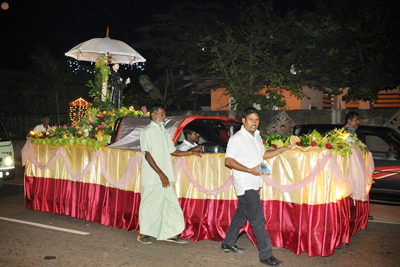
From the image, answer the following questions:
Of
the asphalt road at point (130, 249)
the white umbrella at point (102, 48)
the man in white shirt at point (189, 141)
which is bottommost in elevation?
the asphalt road at point (130, 249)

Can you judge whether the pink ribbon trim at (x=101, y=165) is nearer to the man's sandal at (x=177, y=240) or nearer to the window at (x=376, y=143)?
the man's sandal at (x=177, y=240)

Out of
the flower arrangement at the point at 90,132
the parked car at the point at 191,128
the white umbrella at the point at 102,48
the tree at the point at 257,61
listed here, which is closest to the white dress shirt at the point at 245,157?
the parked car at the point at 191,128

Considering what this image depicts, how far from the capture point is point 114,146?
723cm

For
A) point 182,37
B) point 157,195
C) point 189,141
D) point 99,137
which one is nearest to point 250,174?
point 157,195

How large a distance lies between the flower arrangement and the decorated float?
0.9 inches

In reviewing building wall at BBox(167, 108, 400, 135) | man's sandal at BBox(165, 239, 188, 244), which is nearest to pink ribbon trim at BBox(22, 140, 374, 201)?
man's sandal at BBox(165, 239, 188, 244)

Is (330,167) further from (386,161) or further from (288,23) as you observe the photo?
(288,23)

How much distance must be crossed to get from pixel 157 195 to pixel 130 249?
84 cm

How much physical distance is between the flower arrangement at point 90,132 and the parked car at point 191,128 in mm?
364

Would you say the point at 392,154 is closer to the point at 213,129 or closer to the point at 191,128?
the point at 213,129

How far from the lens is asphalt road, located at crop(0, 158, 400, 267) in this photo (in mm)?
5078

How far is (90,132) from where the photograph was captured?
8094mm

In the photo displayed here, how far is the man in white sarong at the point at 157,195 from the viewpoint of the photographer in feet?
19.0

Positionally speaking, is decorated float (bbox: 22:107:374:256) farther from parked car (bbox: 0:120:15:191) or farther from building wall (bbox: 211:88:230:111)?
building wall (bbox: 211:88:230:111)
